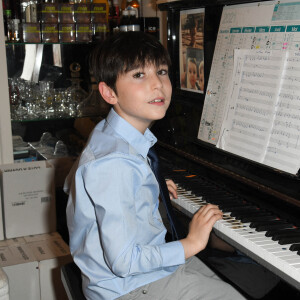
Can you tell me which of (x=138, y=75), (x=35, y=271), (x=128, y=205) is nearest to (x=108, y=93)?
(x=138, y=75)

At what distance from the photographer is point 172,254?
138cm

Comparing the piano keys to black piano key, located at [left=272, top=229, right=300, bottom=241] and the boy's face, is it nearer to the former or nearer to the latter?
black piano key, located at [left=272, top=229, right=300, bottom=241]

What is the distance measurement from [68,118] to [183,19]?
1.19m

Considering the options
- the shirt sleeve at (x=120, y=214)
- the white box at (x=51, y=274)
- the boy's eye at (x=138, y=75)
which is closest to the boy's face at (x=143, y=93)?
the boy's eye at (x=138, y=75)

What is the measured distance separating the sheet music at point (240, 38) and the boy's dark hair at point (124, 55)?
0.37 metres

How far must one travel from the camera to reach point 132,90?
4.74 feet

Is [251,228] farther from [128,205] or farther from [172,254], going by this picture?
[128,205]

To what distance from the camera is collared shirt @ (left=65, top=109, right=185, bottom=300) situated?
1295mm

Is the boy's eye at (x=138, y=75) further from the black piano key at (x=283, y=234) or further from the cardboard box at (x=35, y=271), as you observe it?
the cardboard box at (x=35, y=271)

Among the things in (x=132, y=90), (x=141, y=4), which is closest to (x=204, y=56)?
(x=132, y=90)

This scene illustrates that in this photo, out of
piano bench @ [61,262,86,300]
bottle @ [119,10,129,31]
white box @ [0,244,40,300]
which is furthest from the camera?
bottle @ [119,10,129,31]

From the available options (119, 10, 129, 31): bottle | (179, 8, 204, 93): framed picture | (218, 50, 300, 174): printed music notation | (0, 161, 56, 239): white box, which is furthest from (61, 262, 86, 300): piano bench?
(119, 10, 129, 31): bottle

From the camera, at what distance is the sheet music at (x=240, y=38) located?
5.14ft

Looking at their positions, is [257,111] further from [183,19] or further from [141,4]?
[141,4]
